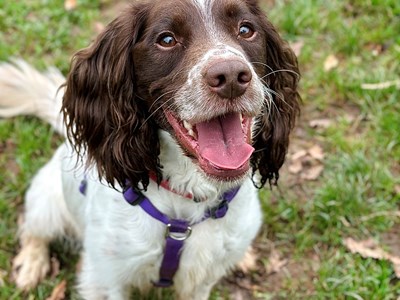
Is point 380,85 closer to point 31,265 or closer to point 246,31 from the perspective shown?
point 246,31

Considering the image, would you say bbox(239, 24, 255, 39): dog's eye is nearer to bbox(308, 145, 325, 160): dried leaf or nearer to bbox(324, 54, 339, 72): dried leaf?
bbox(308, 145, 325, 160): dried leaf

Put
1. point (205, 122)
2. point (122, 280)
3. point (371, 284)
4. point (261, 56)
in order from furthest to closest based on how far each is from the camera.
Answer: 1. point (371, 284)
2. point (122, 280)
3. point (261, 56)
4. point (205, 122)

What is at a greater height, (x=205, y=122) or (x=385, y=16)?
(x=205, y=122)

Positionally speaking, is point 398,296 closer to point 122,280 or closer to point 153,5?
point 122,280

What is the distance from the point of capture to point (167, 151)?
3.01m

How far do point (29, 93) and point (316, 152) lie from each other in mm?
2098

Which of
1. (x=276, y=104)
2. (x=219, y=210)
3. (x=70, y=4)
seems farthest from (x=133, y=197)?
(x=70, y=4)

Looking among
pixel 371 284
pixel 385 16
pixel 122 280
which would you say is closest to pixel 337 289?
pixel 371 284

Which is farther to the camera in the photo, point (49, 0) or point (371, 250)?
point (49, 0)

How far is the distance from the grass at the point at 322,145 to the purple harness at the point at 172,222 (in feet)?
3.02

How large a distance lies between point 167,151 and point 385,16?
131 inches

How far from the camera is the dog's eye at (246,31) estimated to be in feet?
9.41

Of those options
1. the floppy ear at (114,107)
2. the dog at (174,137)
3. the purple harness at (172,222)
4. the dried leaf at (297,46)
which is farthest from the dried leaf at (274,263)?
the dried leaf at (297,46)

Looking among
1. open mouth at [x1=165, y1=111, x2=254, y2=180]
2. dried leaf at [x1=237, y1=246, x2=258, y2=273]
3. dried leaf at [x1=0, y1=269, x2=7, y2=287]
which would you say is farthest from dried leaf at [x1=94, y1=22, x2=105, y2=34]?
open mouth at [x1=165, y1=111, x2=254, y2=180]
